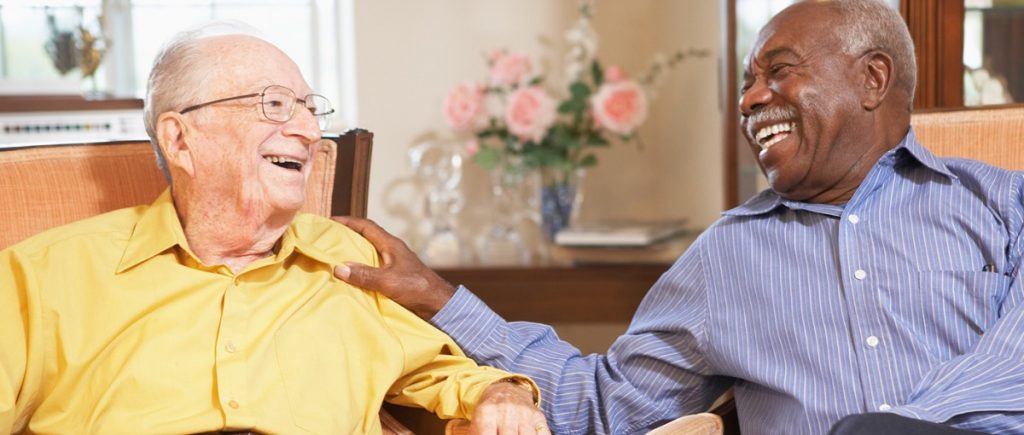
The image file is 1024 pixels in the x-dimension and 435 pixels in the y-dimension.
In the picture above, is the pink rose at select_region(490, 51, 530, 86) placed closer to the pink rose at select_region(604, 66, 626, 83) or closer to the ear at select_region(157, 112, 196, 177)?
the pink rose at select_region(604, 66, 626, 83)

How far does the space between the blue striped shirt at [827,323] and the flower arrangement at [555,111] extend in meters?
1.74

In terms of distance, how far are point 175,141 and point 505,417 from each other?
61cm

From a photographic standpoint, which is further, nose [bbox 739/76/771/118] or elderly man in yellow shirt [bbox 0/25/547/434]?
nose [bbox 739/76/771/118]

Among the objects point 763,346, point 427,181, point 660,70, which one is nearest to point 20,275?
point 763,346

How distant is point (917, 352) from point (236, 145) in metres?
1.02

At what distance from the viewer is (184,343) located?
1.69 meters

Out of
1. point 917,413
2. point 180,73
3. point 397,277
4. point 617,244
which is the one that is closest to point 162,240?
point 180,73

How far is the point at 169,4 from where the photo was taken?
4.34 meters

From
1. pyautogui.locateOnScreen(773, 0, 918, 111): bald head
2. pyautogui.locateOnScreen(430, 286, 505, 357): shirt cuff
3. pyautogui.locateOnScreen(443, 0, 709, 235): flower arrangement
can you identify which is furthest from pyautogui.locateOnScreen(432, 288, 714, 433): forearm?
pyautogui.locateOnScreen(443, 0, 709, 235): flower arrangement

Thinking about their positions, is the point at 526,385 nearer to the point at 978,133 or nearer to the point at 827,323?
the point at 827,323

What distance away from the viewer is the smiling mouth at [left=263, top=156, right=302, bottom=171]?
1748 millimetres

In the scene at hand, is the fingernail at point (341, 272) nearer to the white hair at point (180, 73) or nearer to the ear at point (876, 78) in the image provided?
the white hair at point (180, 73)

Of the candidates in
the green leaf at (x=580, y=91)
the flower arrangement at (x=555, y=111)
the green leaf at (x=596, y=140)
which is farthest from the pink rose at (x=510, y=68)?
the green leaf at (x=596, y=140)

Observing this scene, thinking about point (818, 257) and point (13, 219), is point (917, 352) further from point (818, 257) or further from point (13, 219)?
point (13, 219)
